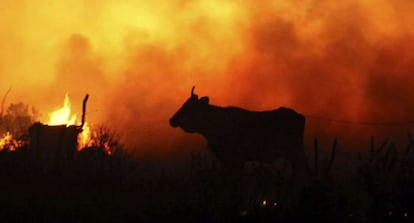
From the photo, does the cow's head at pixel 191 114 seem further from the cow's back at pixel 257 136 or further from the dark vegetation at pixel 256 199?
the dark vegetation at pixel 256 199

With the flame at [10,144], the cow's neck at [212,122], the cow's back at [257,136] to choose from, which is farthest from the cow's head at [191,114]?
the flame at [10,144]

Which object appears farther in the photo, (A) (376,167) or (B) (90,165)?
(B) (90,165)

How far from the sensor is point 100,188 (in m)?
18.8

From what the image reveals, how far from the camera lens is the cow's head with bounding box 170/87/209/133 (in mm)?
25984

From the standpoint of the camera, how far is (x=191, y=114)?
26141 mm

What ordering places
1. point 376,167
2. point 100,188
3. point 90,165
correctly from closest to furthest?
point 376,167 < point 100,188 < point 90,165

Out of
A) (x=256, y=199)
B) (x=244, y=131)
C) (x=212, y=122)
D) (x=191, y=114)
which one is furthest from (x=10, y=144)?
(x=256, y=199)

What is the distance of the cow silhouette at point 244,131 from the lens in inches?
955

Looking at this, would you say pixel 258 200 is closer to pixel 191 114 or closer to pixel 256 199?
pixel 256 199

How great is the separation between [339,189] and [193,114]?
39.7 ft

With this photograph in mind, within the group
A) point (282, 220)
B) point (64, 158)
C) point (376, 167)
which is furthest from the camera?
point (64, 158)

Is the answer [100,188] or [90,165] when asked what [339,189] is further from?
[90,165]

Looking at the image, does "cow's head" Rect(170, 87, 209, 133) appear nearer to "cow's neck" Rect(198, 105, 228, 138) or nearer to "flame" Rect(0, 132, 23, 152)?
"cow's neck" Rect(198, 105, 228, 138)

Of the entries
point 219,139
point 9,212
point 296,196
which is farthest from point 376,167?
point 219,139
